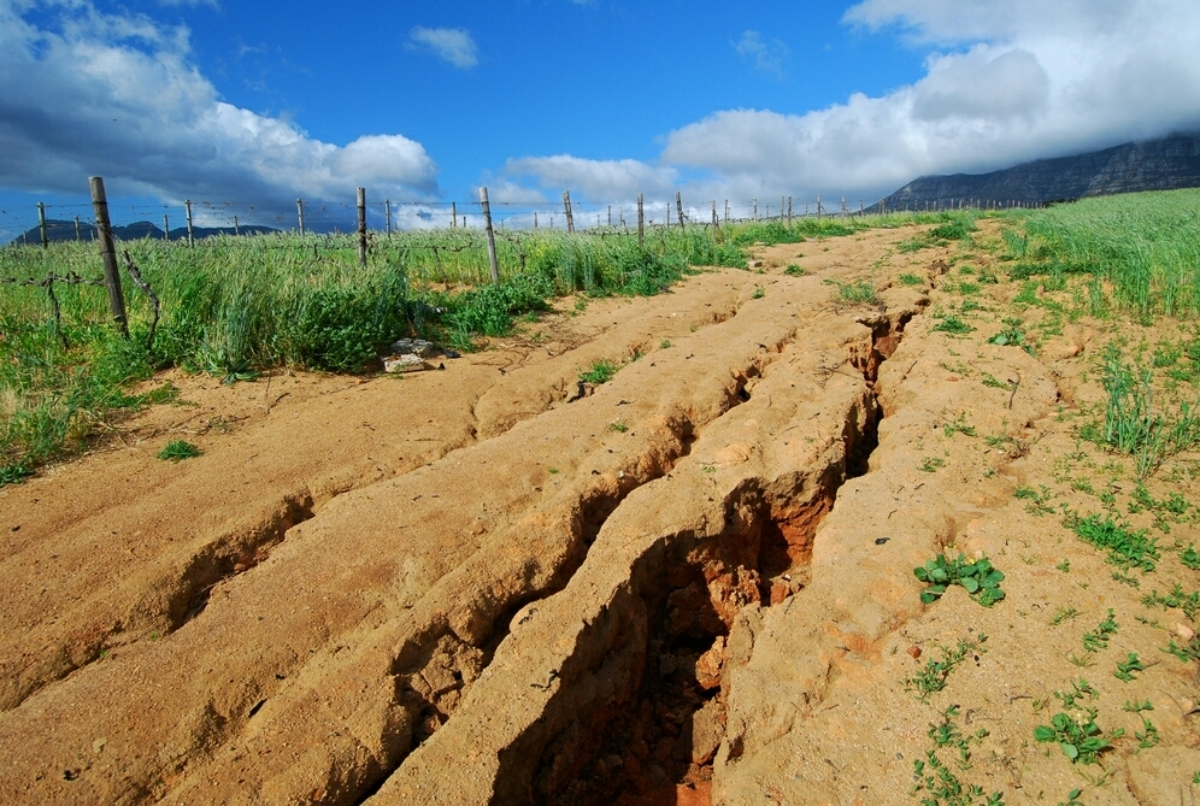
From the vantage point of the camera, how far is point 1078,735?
7.38 ft

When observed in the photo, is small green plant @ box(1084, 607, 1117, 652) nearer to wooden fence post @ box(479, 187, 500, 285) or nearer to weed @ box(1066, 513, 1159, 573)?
weed @ box(1066, 513, 1159, 573)

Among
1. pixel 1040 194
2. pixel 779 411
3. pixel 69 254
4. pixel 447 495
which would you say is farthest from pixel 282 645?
pixel 1040 194

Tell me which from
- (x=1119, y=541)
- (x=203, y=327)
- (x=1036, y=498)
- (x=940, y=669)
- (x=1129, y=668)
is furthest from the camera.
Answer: (x=203, y=327)

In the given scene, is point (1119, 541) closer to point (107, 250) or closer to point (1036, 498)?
point (1036, 498)

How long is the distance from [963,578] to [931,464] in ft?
3.49

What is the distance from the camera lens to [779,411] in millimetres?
4758

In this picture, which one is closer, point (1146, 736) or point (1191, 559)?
point (1146, 736)

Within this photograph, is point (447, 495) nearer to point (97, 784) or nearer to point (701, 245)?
point (97, 784)

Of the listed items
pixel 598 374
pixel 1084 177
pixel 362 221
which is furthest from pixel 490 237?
pixel 1084 177

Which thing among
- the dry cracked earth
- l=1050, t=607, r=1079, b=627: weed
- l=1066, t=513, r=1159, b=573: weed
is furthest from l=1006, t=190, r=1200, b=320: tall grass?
l=1050, t=607, r=1079, b=627: weed

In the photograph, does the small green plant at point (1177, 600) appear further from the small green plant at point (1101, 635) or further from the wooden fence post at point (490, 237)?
the wooden fence post at point (490, 237)

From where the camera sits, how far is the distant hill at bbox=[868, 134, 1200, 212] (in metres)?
67.7

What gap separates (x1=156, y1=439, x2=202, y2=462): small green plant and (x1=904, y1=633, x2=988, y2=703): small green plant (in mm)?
4145

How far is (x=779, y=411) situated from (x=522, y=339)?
3439 millimetres
